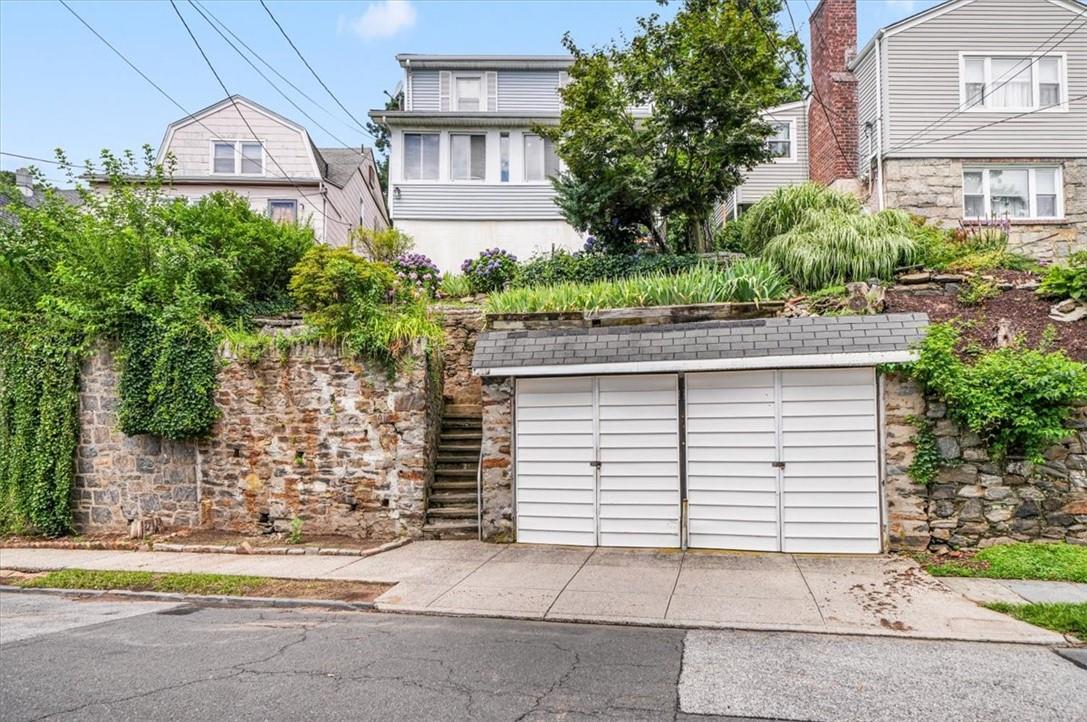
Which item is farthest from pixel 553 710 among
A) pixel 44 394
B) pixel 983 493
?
pixel 44 394

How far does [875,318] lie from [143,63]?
47.8 feet

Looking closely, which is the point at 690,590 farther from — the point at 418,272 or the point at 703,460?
the point at 418,272

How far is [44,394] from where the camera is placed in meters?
10.8

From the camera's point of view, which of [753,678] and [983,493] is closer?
[753,678]

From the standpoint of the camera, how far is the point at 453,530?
32.0 ft

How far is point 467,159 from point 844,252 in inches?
506

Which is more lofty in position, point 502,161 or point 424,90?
point 424,90

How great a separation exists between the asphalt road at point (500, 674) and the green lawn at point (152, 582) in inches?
44.3

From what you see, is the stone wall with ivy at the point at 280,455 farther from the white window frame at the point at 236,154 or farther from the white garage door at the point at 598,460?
the white window frame at the point at 236,154

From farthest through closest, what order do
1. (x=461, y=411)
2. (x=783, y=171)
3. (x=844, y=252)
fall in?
(x=783, y=171) → (x=461, y=411) → (x=844, y=252)

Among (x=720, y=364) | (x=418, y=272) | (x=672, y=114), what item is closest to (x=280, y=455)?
(x=720, y=364)

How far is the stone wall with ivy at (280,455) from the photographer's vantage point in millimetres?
9953

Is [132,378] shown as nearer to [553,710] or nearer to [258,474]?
[258,474]

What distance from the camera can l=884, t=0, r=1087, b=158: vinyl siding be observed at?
1706 centimetres
